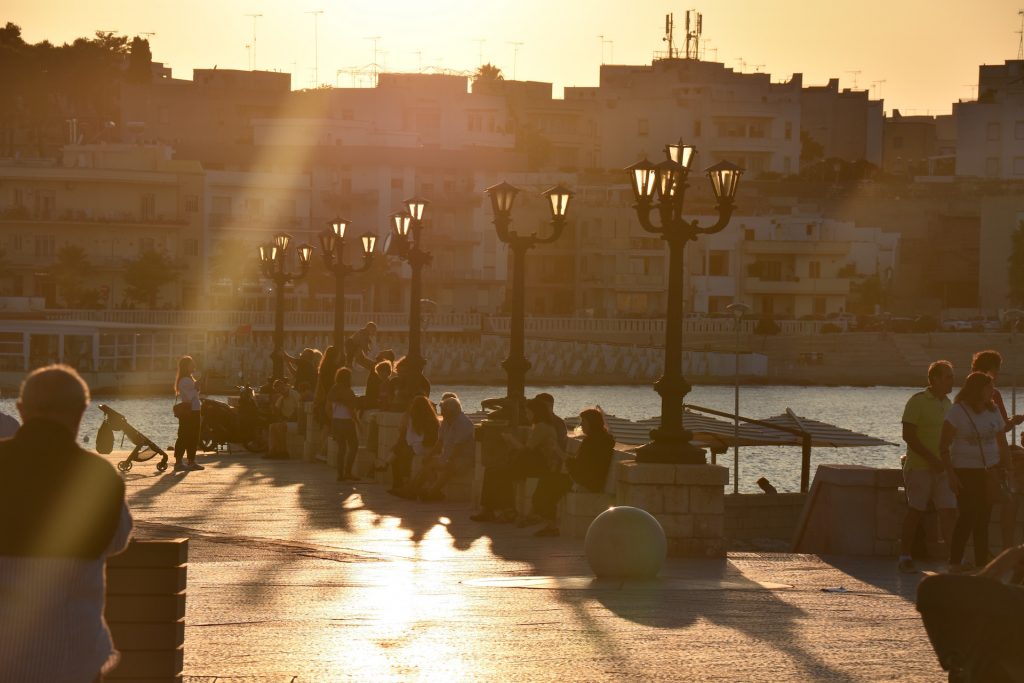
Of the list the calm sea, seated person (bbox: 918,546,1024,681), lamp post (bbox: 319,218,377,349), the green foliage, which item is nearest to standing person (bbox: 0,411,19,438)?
seated person (bbox: 918,546,1024,681)

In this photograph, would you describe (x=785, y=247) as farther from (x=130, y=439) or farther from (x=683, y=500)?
(x=683, y=500)

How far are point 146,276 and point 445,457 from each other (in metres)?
77.2

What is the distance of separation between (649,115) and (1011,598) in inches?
4847

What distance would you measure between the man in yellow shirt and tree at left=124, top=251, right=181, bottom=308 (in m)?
85.1

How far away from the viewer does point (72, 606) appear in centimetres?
602

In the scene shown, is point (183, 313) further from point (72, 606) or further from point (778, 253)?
point (72, 606)

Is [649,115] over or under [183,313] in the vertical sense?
over

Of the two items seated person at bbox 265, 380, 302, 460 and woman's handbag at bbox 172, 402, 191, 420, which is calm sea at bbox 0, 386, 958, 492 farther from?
woman's handbag at bbox 172, 402, 191, 420

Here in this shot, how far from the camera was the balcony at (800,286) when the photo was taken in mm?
111438

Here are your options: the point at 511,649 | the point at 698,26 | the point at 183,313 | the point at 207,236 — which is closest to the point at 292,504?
the point at 511,649

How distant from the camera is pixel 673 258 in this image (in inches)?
656

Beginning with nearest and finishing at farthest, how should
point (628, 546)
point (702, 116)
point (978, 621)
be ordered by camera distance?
point (978, 621) → point (628, 546) → point (702, 116)

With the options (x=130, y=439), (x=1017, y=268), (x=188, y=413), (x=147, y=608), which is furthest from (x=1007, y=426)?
(x=1017, y=268)

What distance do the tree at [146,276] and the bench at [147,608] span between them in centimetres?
9092
